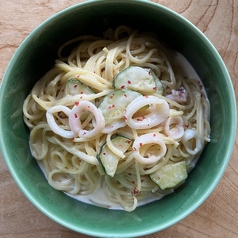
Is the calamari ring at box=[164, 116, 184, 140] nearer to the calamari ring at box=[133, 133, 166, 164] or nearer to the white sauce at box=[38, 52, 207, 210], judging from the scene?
the calamari ring at box=[133, 133, 166, 164]

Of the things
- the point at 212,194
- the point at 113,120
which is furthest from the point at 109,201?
the point at 212,194

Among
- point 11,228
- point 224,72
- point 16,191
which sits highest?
point 224,72

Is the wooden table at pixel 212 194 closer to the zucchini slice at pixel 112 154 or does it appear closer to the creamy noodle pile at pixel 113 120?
the creamy noodle pile at pixel 113 120

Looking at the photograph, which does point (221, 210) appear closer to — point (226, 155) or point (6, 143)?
point (226, 155)

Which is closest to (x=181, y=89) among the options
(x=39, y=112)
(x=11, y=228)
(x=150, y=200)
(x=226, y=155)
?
(x=226, y=155)

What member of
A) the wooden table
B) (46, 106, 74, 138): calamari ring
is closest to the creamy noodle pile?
(46, 106, 74, 138): calamari ring

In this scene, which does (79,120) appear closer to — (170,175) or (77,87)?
(77,87)
